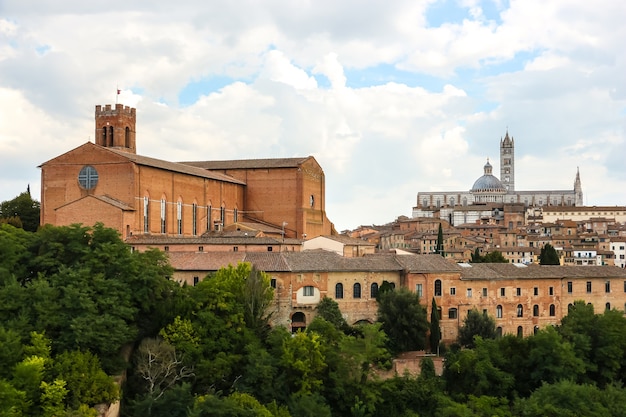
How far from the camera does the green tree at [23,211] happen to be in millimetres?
45031

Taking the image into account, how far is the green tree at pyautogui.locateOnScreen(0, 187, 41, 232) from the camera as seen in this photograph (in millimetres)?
45031

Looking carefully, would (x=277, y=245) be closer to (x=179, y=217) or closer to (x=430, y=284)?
(x=430, y=284)

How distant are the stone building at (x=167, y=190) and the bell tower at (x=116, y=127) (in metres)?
0.06

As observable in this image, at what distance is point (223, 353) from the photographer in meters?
24.2

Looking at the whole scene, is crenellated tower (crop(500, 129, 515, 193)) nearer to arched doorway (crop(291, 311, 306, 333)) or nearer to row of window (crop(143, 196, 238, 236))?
row of window (crop(143, 196, 238, 236))

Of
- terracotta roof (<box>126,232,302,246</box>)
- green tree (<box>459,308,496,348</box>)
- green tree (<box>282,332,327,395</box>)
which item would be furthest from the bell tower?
green tree (<box>282,332,327,395</box>)

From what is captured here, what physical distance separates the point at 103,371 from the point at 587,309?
17.6 meters

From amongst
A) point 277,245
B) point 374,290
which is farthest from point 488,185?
point 374,290

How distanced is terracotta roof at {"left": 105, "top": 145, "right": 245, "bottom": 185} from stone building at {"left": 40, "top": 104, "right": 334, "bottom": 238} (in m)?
0.08

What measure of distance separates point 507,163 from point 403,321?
122292 millimetres

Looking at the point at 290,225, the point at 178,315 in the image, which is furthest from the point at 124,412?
the point at 290,225

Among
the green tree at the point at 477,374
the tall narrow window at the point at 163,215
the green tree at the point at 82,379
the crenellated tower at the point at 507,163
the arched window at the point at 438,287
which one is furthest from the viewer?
the crenellated tower at the point at 507,163

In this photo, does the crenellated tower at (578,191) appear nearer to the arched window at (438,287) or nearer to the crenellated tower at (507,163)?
the crenellated tower at (507,163)

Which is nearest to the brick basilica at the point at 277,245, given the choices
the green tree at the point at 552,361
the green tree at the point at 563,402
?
the green tree at the point at 552,361
